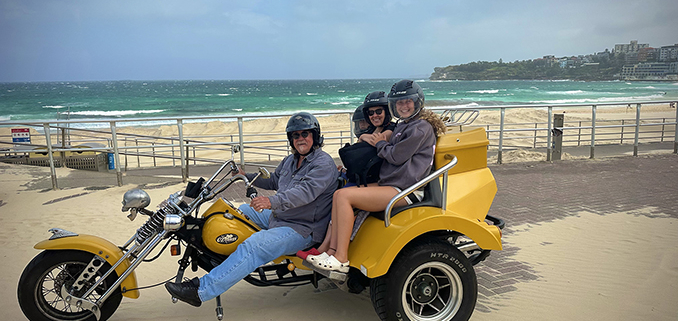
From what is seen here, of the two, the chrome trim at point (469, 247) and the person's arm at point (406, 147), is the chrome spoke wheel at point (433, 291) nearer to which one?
the chrome trim at point (469, 247)

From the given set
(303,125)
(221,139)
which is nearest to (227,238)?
(303,125)

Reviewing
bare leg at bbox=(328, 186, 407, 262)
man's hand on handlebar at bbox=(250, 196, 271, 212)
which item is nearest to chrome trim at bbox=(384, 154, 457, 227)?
bare leg at bbox=(328, 186, 407, 262)

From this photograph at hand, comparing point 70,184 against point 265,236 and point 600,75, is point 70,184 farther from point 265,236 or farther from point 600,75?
point 600,75

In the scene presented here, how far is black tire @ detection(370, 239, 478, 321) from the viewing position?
303 cm

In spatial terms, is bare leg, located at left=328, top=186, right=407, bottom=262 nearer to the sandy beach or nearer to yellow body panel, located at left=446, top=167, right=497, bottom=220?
yellow body panel, located at left=446, top=167, right=497, bottom=220

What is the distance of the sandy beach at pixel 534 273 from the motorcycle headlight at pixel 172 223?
2.93ft

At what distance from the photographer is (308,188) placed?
10.6ft

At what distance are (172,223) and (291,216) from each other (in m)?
0.81

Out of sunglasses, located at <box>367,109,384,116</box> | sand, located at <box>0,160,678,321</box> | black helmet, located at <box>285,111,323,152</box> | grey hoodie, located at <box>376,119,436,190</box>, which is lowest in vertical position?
sand, located at <box>0,160,678,321</box>

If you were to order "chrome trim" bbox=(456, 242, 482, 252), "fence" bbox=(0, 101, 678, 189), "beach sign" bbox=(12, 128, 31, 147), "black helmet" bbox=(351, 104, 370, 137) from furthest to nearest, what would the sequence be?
"beach sign" bbox=(12, 128, 31, 147) < "fence" bbox=(0, 101, 678, 189) < "black helmet" bbox=(351, 104, 370, 137) < "chrome trim" bbox=(456, 242, 482, 252)

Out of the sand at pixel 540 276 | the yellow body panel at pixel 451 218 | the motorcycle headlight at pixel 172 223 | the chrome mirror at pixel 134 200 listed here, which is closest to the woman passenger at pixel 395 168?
the yellow body panel at pixel 451 218

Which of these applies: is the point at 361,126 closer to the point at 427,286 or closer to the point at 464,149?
the point at 464,149

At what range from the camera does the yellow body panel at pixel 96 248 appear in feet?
10.1

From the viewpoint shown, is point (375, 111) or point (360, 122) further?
point (360, 122)
